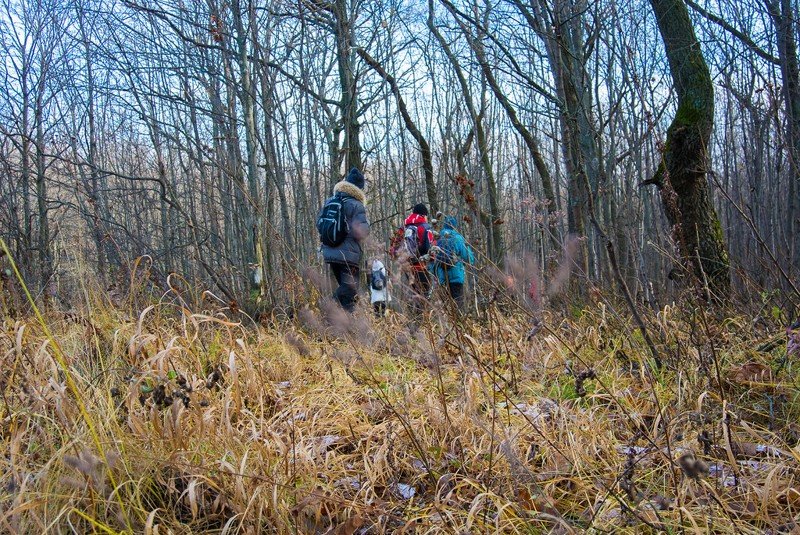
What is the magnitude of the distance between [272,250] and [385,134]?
4.06m

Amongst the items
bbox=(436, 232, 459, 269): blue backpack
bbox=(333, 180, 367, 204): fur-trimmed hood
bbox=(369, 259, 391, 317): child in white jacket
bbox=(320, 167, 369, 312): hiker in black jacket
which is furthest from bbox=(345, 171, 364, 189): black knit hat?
bbox=(436, 232, 459, 269): blue backpack

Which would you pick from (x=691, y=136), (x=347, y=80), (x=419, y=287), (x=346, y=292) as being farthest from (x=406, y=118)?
(x=419, y=287)

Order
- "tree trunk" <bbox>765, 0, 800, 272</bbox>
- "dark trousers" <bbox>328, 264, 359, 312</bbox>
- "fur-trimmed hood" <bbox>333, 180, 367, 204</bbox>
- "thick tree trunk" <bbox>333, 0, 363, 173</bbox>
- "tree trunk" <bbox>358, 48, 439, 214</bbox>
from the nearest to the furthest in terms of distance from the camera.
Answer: "tree trunk" <bbox>765, 0, 800, 272</bbox> < "dark trousers" <bbox>328, 264, 359, 312</bbox> < "fur-trimmed hood" <bbox>333, 180, 367, 204</bbox> < "thick tree trunk" <bbox>333, 0, 363, 173</bbox> < "tree trunk" <bbox>358, 48, 439, 214</bbox>

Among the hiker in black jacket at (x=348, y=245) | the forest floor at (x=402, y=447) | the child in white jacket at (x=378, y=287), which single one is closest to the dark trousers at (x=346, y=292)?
the hiker in black jacket at (x=348, y=245)

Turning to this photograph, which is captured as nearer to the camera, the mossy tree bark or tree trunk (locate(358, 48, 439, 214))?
the mossy tree bark

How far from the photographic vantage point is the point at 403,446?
7.86 feet

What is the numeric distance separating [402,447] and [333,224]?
11.9 feet

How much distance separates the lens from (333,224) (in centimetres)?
576

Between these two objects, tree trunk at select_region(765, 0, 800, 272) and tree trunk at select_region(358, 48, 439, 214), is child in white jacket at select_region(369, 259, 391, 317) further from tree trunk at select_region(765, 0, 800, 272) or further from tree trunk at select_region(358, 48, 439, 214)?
tree trunk at select_region(765, 0, 800, 272)

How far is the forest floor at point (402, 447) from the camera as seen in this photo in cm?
178

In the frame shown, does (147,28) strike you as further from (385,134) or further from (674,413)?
(674,413)

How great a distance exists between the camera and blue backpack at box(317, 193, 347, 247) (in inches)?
227

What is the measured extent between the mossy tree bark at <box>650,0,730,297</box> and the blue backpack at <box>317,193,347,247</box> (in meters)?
2.95

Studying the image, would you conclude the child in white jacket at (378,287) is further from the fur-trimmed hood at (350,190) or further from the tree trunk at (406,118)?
the tree trunk at (406,118)
